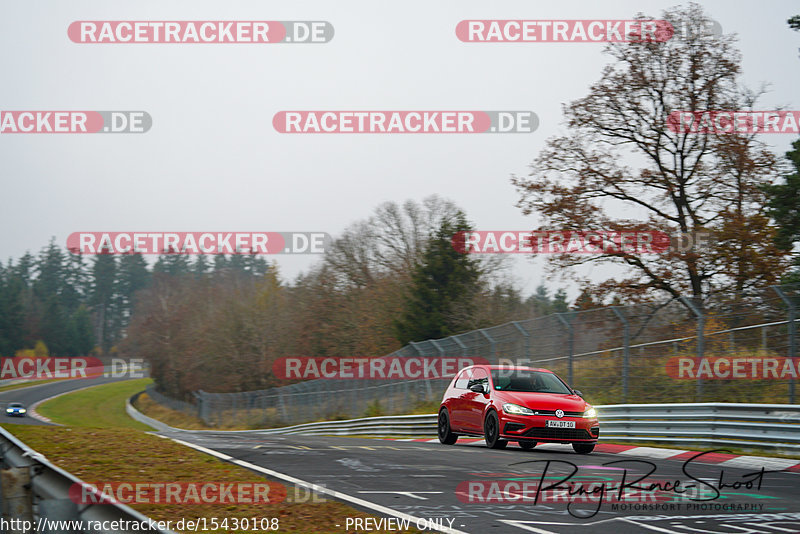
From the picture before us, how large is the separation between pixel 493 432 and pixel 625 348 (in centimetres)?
421

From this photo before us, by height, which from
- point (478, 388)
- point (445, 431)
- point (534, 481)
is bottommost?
point (445, 431)

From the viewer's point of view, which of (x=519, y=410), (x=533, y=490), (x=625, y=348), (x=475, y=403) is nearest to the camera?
(x=533, y=490)

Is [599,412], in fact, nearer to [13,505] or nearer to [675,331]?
[675,331]

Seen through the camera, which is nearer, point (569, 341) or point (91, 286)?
point (569, 341)

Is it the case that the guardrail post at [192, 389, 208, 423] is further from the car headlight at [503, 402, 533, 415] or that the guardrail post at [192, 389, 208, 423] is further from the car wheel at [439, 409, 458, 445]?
the car headlight at [503, 402, 533, 415]

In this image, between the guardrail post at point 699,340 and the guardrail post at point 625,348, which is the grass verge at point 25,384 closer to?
the guardrail post at point 625,348

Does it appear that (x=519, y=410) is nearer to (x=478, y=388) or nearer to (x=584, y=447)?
Result: (x=584, y=447)

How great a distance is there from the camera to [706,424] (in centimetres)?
1397

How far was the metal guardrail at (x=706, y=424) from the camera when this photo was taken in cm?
1228

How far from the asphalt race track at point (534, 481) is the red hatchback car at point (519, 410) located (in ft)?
1.25

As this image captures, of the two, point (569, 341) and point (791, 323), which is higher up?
point (791, 323)

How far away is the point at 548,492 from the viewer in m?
8.12

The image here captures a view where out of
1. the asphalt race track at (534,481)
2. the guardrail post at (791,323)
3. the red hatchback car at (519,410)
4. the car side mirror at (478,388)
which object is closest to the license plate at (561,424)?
the red hatchback car at (519,410)

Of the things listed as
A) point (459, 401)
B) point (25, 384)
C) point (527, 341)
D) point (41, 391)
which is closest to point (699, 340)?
point (459, 401)
